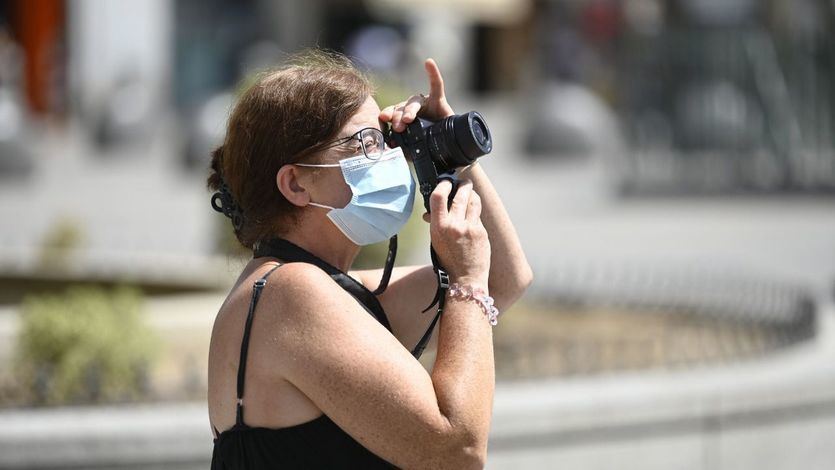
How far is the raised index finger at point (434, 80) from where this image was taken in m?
2.54

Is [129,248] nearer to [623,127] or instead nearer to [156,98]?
[623,127]

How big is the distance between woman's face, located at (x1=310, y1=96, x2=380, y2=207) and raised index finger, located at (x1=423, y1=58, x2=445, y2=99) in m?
0.18

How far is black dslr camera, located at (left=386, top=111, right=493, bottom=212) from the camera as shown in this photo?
2443 millimetres

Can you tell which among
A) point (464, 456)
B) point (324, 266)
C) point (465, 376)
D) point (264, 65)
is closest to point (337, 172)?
point (324, 266)

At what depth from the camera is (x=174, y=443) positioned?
166 inches

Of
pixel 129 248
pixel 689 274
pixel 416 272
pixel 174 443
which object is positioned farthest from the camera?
pixel 129 248

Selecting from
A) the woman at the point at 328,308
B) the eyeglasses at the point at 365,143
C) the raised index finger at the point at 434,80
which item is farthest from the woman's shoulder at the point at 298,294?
the raised index finger at the point at 434,80

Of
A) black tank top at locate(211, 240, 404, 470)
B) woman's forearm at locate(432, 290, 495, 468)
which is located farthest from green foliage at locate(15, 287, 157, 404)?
woman's forearm at locate(432, 290, 495, 468)

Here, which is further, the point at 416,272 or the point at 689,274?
the point at 689,274

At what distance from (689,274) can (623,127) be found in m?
5.42

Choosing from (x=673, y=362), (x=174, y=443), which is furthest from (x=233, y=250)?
(x=673, y=362)

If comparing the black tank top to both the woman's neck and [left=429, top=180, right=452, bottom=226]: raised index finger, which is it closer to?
the woman's neck

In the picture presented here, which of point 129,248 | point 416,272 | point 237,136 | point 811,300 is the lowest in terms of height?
point 129,248

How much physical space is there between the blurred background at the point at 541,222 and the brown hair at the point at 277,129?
0.36m
